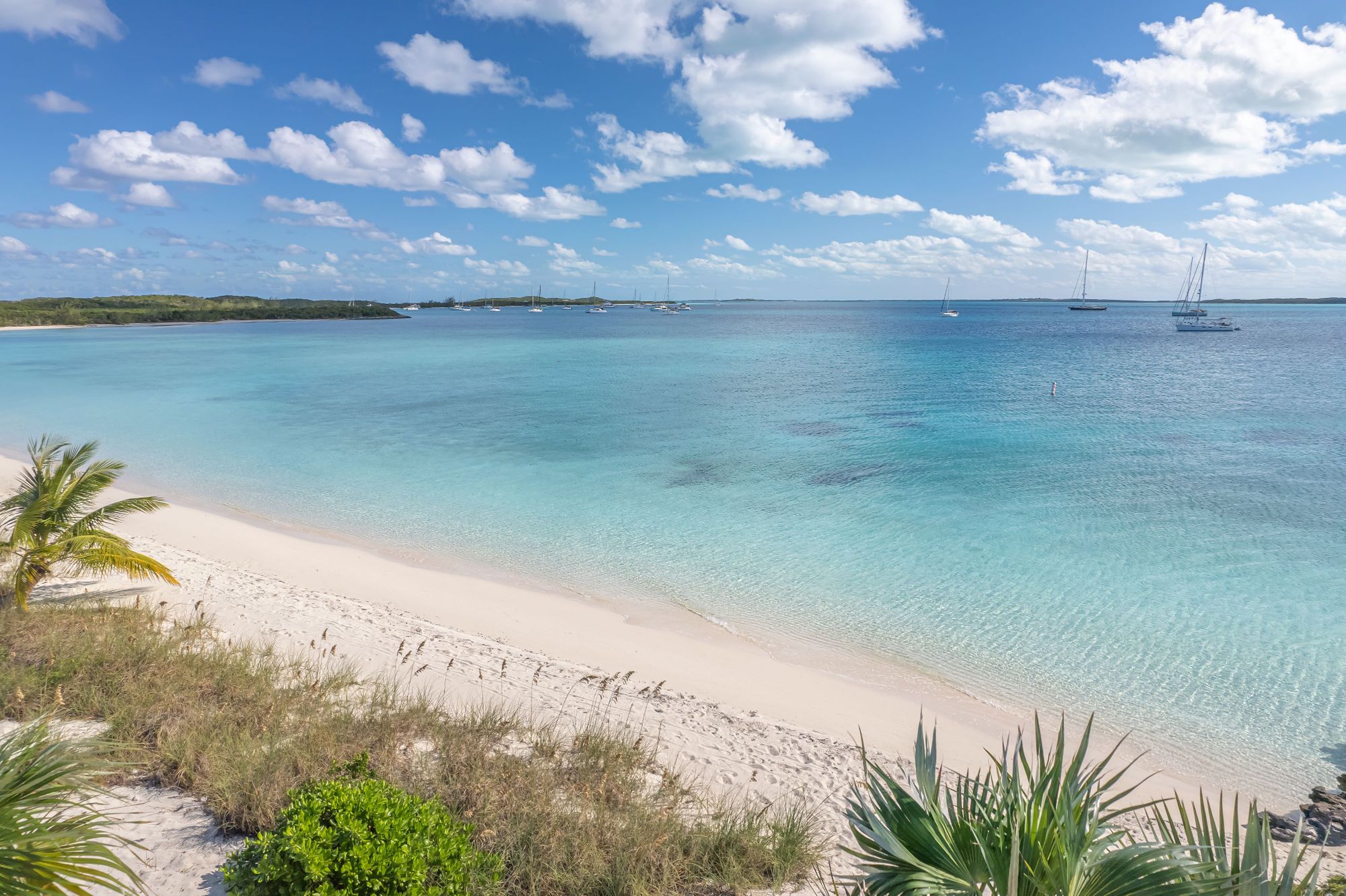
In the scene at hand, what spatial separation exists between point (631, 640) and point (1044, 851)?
27.9ft

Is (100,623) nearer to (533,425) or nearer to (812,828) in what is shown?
(812,828)

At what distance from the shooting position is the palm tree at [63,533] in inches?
369

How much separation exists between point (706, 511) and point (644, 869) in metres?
13.6

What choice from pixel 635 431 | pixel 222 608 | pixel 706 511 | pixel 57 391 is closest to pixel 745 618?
pixel 706 511

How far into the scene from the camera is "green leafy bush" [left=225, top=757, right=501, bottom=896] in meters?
4.26

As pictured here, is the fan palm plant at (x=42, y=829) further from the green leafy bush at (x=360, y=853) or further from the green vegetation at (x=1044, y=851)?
the green vegetation at (x=1044, y=851)

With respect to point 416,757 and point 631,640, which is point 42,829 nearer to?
point 416,757

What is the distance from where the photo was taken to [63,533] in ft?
32.9

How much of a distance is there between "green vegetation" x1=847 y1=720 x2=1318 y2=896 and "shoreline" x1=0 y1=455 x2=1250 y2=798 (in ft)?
12.8

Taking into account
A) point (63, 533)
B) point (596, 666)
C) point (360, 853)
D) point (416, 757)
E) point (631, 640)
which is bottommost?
point (631, 640)

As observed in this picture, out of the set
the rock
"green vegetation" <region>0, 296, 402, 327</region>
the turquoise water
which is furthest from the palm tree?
"green vegetation" <region>0, 296, 402, 327</region>

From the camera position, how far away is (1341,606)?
41.1 ft

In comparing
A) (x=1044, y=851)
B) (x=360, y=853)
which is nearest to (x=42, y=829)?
(x=360, y=853)

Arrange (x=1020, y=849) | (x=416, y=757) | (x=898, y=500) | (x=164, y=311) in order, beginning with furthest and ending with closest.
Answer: (x=164, y=311) → (x=898, y=500) → (x=416, y=757) → (x=1020, y=849)
